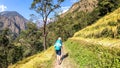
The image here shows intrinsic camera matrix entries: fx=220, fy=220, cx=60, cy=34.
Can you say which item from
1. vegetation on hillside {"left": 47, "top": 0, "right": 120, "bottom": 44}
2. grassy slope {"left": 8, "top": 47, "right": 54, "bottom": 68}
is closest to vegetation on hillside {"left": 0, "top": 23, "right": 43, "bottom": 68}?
vegetation on hillside {"left": 47, "top": 0, "right": 120, "bottom": 44}

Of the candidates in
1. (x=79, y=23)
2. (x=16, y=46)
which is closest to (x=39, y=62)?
(x=16, y=46)

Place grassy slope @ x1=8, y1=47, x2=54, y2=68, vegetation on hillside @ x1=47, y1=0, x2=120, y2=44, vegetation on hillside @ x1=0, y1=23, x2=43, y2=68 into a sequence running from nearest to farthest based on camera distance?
grassy slope @ x1=8, y1=47, x2=54, y2=68 < vegetation on hillside @ x1=47, y1=0, x2=120, y2=44 < vegetation on hillside @ x1=0, y1=23, x2=43, y2=68

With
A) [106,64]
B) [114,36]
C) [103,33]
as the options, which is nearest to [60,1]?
[103,33]

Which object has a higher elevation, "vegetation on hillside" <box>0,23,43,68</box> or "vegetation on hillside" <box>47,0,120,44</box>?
"vegetation on hillside" <box>47,0,120,44</box>

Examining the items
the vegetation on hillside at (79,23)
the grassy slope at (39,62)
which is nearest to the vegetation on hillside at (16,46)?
the vegetation on hillside at (79,23)

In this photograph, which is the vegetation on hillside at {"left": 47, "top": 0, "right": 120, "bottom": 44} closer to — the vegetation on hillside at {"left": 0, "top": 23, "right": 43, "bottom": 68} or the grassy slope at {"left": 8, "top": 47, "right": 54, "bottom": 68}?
the vegetation on hillside at {"left": 0, "top": 23, "right": 43, "bottom": 68}

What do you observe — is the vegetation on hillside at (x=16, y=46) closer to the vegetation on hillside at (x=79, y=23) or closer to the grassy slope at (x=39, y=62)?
→ the vegetation on hillside at (x=79, y=23)

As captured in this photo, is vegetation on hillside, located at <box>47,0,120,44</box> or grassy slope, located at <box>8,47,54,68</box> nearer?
grassy slope, located at <box>8,47,54,68</box>

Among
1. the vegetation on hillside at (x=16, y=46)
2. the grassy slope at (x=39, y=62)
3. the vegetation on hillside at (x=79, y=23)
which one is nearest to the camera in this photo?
the grassy slope at (x=39, y=62)

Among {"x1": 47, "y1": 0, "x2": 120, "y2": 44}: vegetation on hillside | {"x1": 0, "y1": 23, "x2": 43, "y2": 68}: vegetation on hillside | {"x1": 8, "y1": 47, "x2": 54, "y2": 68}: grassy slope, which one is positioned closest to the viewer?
{"x1": 8, "y1": 47, "x2": 54, "y2": 68}: grassy slope

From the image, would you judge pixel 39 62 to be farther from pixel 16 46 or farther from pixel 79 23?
pixel 79 23

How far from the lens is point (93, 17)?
281 ft

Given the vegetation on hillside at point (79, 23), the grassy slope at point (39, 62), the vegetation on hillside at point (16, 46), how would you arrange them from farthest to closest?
the vegetation on hillside at point (16, 46)
the vegetation on hillside at point (79, 23)
the grassy slope at point (39, 62)

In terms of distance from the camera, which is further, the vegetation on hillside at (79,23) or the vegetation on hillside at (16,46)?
the vegetation on hillside at (16,46)
